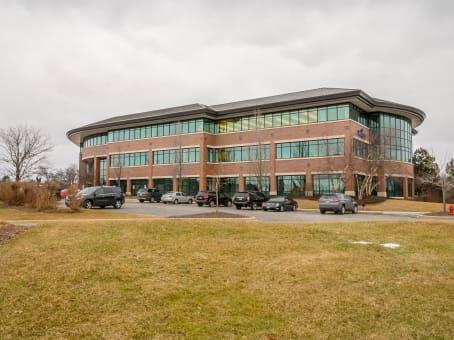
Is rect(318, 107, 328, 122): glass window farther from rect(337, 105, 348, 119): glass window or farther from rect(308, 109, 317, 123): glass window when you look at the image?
rect(337, 105, 348, 119): glass window

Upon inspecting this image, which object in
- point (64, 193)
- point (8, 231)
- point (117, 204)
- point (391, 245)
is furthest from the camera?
point (117, 204)

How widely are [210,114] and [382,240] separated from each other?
47280 millimetres

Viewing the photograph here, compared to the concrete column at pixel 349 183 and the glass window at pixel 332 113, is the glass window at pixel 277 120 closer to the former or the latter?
the glass window at pixel 332 113

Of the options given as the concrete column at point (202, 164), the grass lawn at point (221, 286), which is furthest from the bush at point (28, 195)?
the concrete column at point (202, 164)

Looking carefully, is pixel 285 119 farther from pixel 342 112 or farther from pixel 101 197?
pixel 101 197

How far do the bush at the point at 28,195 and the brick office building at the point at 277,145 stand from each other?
30145 mm

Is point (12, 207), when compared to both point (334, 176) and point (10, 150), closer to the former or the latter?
point (10, 150)

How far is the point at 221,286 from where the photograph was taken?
24.7 feet

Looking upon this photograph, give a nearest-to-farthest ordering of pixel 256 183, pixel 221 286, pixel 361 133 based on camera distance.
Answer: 1. pixel 221 286
2. pixel 361 133
3. pixel 256 183

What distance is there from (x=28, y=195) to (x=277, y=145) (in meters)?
33.2

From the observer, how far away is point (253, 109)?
54531 millimetres

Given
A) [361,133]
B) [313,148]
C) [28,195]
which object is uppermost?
[361,133]

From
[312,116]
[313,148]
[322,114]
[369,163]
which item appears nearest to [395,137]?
[369,163]

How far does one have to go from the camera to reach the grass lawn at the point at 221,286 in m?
5.79
